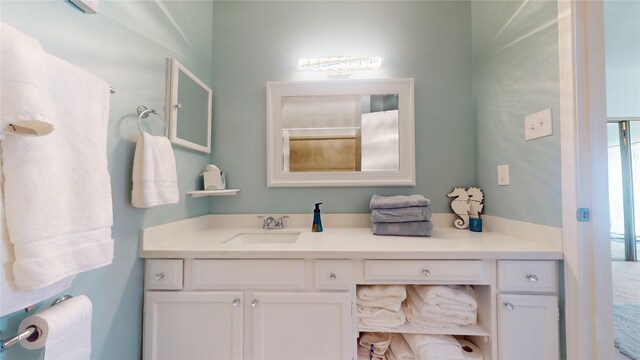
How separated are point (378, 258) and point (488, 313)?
0.51 m

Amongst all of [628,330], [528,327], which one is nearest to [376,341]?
[528,327]

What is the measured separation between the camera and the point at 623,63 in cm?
219

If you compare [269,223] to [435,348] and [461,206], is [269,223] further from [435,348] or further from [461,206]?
[461,206]

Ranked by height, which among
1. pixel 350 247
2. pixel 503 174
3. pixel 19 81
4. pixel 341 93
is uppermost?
pixel 341 93

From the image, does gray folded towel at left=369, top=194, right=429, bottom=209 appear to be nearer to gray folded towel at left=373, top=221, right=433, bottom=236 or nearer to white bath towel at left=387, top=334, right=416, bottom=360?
gray folded towel at left=373, top=221, right=433, bottom=236

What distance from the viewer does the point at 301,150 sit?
151cm

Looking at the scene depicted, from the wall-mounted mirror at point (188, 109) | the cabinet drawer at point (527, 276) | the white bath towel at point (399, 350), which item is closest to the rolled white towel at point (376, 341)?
the white bath towel at point (399, 350)

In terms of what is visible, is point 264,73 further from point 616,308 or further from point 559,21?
point 616,308

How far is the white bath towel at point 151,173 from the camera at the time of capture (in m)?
0.90

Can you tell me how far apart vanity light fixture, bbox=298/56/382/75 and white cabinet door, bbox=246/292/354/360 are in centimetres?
130

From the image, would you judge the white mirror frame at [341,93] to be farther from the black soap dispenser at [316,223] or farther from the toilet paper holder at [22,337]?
the toilet paper holder at [22,337]

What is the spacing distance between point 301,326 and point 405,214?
2.37ft

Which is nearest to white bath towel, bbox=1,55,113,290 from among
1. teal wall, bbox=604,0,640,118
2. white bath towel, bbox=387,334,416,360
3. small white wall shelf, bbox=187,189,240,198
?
small white wall shelf, bbox=187,189,240,198

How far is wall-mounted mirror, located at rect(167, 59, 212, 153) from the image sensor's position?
1155 millimetres
